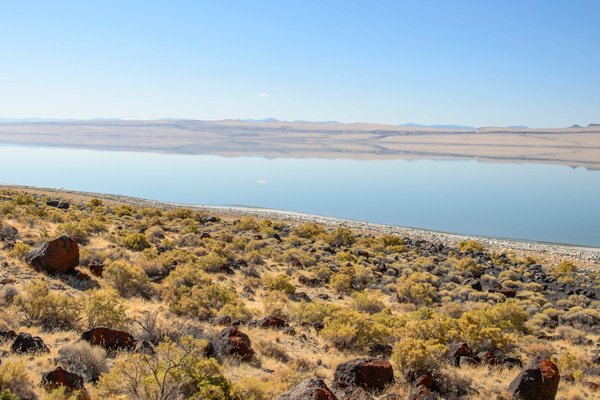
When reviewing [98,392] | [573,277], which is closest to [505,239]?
[573,277]

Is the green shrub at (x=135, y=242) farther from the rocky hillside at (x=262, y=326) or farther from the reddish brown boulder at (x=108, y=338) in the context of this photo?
the reddish brown boulder at (x=108, y=338)

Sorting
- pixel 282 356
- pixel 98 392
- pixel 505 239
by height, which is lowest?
pixel 505 239

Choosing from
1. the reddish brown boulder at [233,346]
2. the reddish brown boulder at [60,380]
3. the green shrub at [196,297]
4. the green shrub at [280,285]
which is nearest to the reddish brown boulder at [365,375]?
the reddish brown boulder at [233,346]

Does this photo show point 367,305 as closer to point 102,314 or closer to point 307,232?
point 102,314

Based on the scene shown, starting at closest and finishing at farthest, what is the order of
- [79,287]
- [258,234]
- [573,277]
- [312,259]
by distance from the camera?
[79,287], [312,259], [573,277], [258,234]

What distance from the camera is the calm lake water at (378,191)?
2923 cm

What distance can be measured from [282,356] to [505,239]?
72.4 feet

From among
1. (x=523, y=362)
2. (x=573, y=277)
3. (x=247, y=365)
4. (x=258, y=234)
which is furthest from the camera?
(x=258, y=234)

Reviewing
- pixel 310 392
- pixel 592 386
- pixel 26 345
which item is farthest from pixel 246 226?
pixel 310 392

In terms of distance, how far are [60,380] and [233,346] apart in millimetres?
2224

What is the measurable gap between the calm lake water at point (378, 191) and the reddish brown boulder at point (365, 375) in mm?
22851

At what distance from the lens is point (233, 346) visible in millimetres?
5777

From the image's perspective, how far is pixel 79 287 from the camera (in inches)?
320

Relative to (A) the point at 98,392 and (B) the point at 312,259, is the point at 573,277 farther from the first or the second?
(A) the point at 98,392
